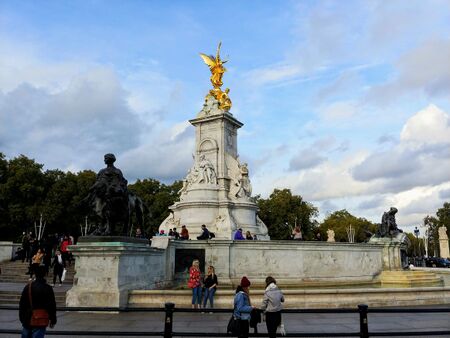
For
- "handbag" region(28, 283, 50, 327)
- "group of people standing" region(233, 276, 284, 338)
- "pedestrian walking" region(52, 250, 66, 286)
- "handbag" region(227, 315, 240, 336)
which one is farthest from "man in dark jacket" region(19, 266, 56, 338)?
"pedestrian walking" region(52, 250, 66, 286)

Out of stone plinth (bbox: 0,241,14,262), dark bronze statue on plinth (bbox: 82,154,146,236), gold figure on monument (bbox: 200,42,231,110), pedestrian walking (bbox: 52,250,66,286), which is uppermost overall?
gold figure on monument (bbox: 200,42,231,110)

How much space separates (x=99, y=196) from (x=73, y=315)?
13.6 feet

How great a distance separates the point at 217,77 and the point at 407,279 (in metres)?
22.1

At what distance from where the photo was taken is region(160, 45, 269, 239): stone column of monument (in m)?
30.5

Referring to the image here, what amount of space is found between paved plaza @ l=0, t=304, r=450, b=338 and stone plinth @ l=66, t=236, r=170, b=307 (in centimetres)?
84

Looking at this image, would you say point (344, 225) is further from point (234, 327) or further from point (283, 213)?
point (234, 327)

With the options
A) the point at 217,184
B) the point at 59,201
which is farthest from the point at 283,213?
the point at 217,184

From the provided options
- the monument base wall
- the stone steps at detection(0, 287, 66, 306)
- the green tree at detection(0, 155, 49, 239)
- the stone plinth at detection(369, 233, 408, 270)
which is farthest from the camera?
the green tree at detection(0, 155, 49, 239)

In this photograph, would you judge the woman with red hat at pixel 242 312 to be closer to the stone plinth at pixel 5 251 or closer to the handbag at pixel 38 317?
the handbag at pixel 38 317

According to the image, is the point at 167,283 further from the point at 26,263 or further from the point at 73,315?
the point at 26,263

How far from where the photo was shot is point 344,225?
109 meters

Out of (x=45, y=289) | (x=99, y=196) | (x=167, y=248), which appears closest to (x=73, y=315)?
(x=99, y=196)

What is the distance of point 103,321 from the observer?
1130 cm

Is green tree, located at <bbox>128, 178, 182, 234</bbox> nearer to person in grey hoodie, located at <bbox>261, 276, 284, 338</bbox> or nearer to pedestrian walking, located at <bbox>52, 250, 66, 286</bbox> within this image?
pedestrian walking, located at <bbox>52, 250, 66, 286</bbox>
